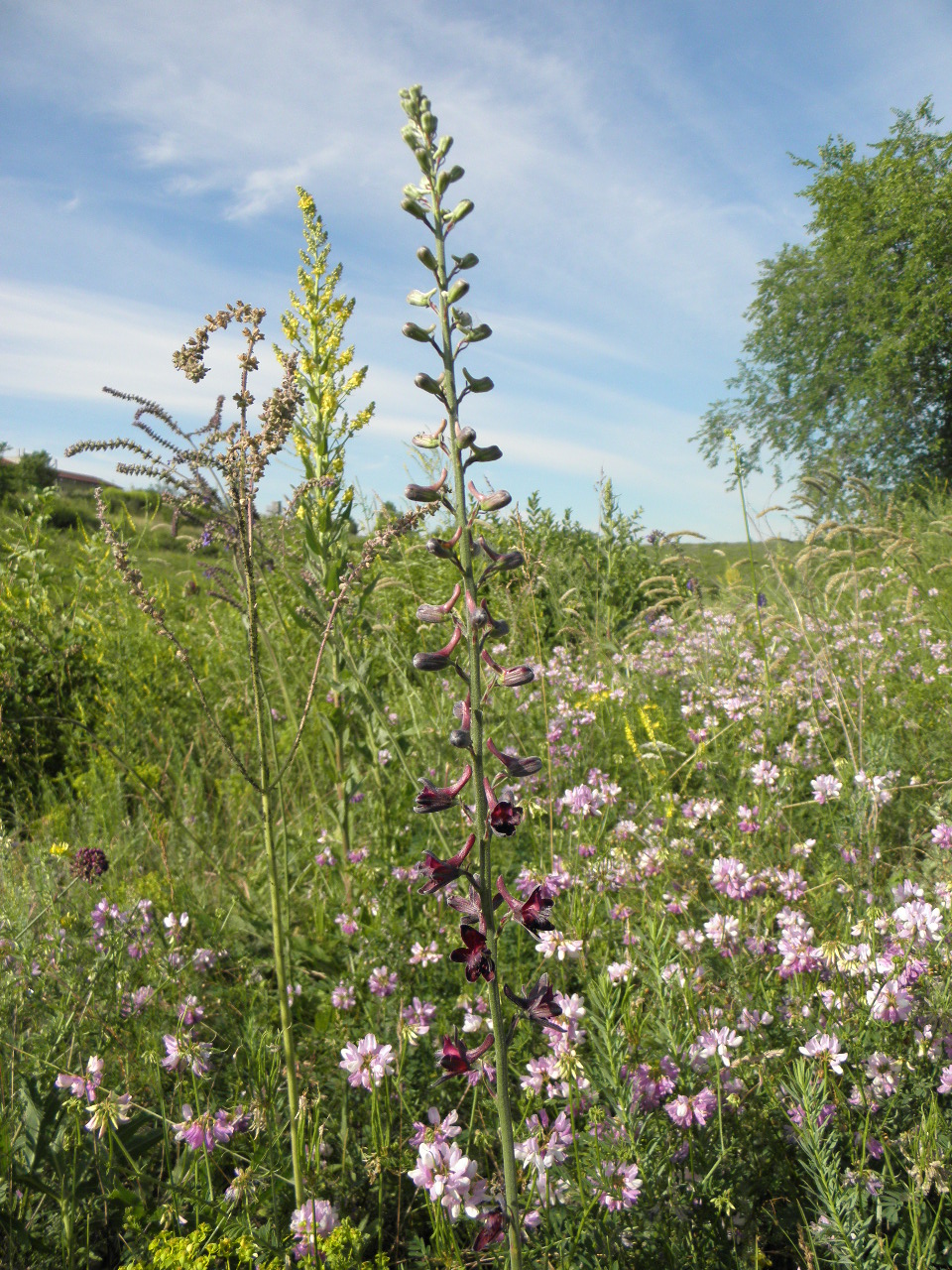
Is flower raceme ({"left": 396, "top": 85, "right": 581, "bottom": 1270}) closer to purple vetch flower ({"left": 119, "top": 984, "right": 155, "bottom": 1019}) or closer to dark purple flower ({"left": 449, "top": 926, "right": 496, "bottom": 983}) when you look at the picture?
dark purple flower ({"left": 449, "top": 926, "right": 496, "bottom": 983})

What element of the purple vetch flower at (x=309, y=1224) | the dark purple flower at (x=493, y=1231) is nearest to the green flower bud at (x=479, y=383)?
the dark purple flower at (x=493, y=1231)

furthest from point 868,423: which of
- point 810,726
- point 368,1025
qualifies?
point 368,1025

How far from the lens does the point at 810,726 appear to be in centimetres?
377

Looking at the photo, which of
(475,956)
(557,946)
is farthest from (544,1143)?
(475,956)

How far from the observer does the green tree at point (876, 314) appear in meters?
29.3

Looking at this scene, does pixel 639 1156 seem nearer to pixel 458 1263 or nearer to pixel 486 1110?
pixel 458 1263

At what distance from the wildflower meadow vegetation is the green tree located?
29252 millimetres

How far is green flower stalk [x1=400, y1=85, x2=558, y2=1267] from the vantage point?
45.8 inches

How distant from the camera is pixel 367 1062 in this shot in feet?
6.42

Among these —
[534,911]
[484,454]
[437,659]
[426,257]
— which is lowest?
[534,911]

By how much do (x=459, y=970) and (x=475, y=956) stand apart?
152 centimetres

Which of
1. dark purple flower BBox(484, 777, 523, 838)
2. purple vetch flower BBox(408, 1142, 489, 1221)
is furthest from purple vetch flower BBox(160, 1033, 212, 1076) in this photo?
dark purple flower BBox(484, 777, 523, 838)

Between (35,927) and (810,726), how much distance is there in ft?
11.3

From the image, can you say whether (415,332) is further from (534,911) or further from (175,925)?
(175,925)
